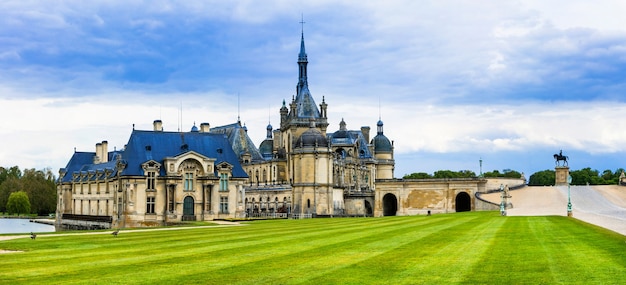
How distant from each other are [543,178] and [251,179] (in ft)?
273

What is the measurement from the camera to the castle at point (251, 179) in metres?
87.1

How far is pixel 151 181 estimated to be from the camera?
86.8 meters

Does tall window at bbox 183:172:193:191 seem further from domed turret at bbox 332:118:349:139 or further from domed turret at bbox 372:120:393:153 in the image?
domed turret at bbox 372:120:393:153

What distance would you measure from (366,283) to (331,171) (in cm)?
8907

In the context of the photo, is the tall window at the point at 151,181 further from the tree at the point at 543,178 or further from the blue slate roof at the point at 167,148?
the tree at the point at 543,178

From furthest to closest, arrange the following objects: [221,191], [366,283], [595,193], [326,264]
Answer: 1. [595,193]
2. [221,191]
3. [326,264]
4. [366,283]

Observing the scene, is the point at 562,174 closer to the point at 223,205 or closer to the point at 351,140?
the point at 351,140

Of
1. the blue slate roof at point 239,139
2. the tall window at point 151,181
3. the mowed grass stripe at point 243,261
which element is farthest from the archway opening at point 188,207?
the mowed grass stripe at point 243,261

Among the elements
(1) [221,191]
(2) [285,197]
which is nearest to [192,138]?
(1) [221,191]

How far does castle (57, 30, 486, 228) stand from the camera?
87125 millimetres

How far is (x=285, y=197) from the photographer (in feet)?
367

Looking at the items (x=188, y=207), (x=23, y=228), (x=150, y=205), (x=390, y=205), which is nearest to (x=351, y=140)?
(x=390, y=205)

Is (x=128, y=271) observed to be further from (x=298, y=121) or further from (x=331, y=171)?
(x=298, y=121)

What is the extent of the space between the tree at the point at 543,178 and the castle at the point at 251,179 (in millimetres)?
50044
